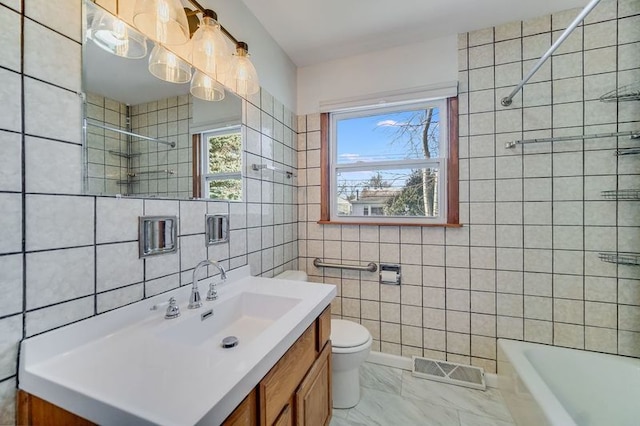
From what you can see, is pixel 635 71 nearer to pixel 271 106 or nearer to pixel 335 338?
pixel 271 106

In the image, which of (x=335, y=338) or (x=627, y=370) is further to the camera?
(x=335, y=338)

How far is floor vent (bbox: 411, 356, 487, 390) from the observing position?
1779mm

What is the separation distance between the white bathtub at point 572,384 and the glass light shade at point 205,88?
2.13 meters

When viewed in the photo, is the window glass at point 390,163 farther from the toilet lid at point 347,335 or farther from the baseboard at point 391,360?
the baseboard at point 391,360

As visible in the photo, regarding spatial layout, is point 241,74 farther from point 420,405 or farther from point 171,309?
point 420,405

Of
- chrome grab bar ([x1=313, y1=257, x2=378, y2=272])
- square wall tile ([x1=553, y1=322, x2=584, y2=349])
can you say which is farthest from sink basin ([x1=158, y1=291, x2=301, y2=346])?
square wall tile ([x1=553, y1=322, x2=584, y2=349])

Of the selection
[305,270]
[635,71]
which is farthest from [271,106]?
[635,71]

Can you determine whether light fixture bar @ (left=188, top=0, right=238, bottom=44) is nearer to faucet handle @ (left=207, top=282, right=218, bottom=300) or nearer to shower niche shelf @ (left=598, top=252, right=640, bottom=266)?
faucet handle @ (left=207, top=282, right=218, bottom=300)

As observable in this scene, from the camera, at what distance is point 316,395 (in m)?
1.18

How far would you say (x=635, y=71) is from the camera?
1546mm

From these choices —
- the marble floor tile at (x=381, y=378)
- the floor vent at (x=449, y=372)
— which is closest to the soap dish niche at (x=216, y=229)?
the marble floor tile at (x=381, y=378)

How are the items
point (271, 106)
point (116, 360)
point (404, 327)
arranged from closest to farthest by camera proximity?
point (116, 360) → point (271, 106) → point (404, 327)

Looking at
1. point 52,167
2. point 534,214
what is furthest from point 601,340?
point 52,167

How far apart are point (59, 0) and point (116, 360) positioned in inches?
41.2
